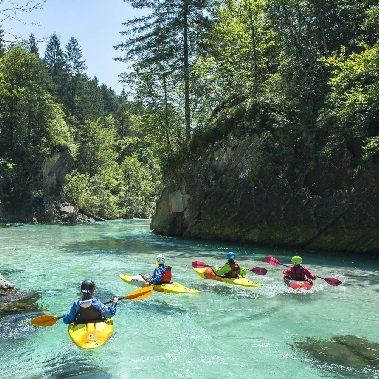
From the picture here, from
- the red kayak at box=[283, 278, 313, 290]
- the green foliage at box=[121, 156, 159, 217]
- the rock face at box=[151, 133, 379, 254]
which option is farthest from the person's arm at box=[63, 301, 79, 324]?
the green foliage at box=[121, 156, 159, 217]

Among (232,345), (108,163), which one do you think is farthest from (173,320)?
(108,163)

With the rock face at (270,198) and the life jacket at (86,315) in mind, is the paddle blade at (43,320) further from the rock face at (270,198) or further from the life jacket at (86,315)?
the rock face at (270,198)

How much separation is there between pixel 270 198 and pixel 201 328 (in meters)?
12.5

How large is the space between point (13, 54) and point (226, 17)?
25.1 m

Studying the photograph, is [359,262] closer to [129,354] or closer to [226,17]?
[129,354]

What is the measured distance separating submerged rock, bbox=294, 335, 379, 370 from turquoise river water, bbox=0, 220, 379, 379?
18 millimetres

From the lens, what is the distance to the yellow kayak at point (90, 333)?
21.5 feet

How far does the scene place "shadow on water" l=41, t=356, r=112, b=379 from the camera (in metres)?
6.13

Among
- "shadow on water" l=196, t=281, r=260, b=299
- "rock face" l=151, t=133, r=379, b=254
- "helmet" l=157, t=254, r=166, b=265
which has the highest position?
"rock face" l=151, t=133, r=379, b=254

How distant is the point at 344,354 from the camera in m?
6.86

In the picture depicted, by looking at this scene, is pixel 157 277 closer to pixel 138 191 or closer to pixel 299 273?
pixel 299 273

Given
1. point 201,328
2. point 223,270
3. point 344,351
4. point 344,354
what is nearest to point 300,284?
point 223,270

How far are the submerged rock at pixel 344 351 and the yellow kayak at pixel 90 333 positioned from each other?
10.8 ft

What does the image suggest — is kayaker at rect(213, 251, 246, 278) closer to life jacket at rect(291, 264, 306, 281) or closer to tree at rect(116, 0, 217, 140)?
life jacket at rect(291, 264, 306, 281)
